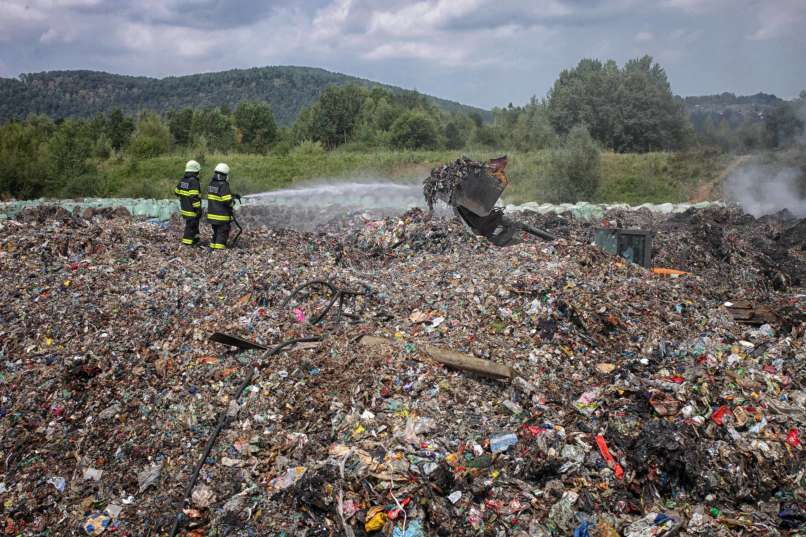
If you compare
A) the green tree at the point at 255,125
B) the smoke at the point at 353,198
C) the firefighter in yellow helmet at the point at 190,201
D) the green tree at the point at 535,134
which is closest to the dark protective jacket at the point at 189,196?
the firefighter in yellow helmet at the point at 190,201

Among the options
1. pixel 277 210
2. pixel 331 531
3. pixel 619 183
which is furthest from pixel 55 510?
pixel 619 183

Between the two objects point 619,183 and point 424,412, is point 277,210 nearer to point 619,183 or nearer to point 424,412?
point 424,412

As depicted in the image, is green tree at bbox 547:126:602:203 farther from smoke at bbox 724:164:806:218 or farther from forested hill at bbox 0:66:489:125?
forested hill at bbox 0:66:489:125

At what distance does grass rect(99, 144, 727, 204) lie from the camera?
25.3 meters

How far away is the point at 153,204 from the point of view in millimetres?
15469

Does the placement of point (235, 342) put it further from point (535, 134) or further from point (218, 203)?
point (535, 134)

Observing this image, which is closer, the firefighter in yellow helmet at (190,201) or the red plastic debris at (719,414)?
the red plastic debris at (719,414)

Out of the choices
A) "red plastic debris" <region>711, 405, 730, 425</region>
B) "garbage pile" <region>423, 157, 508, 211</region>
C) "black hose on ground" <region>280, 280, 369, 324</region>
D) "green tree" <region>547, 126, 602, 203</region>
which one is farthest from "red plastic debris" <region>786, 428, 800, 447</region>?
"green tree" <region>547, 126, 602, 203</region>

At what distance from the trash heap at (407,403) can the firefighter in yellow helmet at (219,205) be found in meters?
1.60

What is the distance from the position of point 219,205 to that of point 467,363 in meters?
6.17

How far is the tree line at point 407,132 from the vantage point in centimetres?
Result: 2344

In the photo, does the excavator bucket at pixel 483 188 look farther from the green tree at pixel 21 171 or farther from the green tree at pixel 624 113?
the green tree at pixel 624 113

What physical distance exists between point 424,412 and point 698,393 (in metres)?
2.20

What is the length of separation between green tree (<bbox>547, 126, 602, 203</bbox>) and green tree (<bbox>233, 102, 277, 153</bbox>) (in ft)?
97.8
